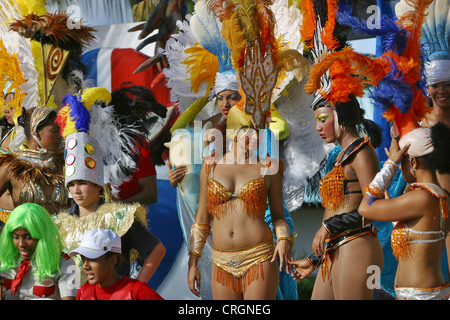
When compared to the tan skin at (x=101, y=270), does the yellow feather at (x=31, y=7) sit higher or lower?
higher

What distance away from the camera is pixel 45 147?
5457 mm

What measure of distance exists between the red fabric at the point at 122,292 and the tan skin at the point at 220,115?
5.30 ft

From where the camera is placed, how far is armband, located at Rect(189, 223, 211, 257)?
4352 millimetres

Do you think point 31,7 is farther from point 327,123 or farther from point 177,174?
point 327,123

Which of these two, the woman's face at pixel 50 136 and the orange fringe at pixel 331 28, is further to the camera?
the woman's face at pixel 50 136

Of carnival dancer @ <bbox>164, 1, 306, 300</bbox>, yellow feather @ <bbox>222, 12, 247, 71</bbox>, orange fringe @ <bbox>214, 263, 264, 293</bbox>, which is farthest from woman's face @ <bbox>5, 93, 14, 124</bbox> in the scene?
orange fringe @ <bbox>214, 263, 264, 293</bbox>

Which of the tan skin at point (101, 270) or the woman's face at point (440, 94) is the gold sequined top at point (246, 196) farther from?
the woman's face at point (440, 94)

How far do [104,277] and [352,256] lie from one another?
4.62 feet

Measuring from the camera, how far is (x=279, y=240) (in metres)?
4.24

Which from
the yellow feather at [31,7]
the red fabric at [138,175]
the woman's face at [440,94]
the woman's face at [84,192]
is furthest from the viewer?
the yellow feather at [31,7]

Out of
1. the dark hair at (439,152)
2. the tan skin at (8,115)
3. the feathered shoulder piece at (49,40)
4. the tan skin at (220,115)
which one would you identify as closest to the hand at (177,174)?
the tan skin at (220,115)

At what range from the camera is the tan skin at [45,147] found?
208 inches
